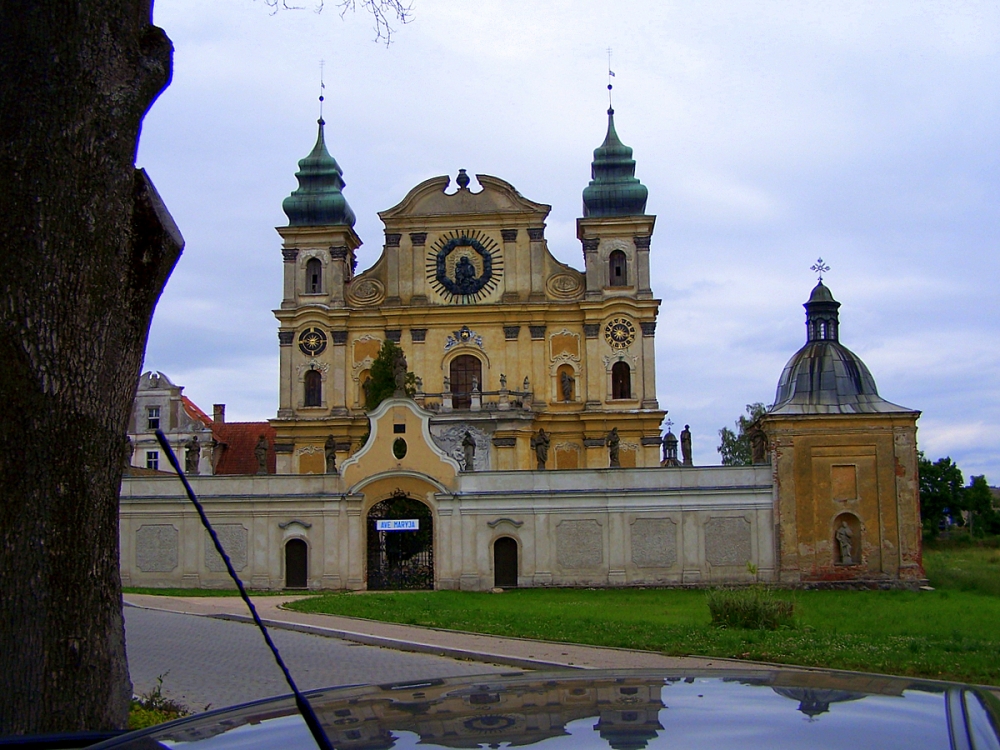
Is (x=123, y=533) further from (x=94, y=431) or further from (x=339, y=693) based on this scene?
(x=339, y=693)

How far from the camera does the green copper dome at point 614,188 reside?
166 feet

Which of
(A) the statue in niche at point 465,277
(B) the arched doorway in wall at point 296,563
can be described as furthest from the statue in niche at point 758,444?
(A) the statue in niche at point 465,277

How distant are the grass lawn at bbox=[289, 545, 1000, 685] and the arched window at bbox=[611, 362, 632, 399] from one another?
1782 centimetres

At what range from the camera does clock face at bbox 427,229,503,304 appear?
49.2 meters

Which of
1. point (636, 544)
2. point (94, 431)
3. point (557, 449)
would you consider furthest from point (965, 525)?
point (94, 431)

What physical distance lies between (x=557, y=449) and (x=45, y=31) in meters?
42.8

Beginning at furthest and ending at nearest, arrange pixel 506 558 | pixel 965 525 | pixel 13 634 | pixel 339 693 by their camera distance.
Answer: pixel 965 525 → pixel 506 558 → pixel 13 634 → pixel 339 693

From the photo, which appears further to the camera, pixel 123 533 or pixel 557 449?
pixel 557 449

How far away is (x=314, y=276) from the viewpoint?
5059 centimetres

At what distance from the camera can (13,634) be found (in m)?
5.24

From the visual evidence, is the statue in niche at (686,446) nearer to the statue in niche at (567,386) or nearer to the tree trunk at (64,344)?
the statue in niche at (567,386)

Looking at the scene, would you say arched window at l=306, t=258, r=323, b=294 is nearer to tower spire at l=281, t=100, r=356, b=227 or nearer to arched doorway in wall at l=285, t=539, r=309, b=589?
tower spire at l=281, t=100, r=356, b=227

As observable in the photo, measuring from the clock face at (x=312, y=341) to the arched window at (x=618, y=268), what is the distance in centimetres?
1313

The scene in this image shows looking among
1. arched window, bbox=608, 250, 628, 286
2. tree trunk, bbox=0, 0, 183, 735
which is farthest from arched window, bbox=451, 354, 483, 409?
tree trunk, bbox=0, 0, 183, 735
